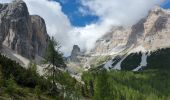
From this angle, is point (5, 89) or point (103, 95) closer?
point (5, 89)

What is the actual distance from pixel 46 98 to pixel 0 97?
21414 millimetres

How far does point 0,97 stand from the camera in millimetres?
63125

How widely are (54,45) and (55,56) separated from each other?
8.65ft

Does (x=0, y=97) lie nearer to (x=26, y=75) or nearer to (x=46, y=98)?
(x=46, y=98)

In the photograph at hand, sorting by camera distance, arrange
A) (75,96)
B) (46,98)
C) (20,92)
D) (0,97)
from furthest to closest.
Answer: (75,96) < (46,98) < (20,92) < (0,97)

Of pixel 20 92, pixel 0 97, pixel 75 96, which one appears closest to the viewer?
pixel 0 97

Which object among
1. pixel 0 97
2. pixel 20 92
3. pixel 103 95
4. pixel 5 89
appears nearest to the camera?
pixel 0 97

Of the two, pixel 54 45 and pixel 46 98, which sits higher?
pixel 54 45

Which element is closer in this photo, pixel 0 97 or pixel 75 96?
pixel 0 97

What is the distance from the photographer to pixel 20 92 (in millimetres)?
75562

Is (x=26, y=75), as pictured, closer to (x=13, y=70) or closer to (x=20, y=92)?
(x=13, y=70)

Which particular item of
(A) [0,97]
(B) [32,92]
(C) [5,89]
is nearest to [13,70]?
(B) [32,92]

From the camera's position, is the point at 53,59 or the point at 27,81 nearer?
the point at 53,59

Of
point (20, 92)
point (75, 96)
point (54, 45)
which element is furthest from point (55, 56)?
point (75, 96)
